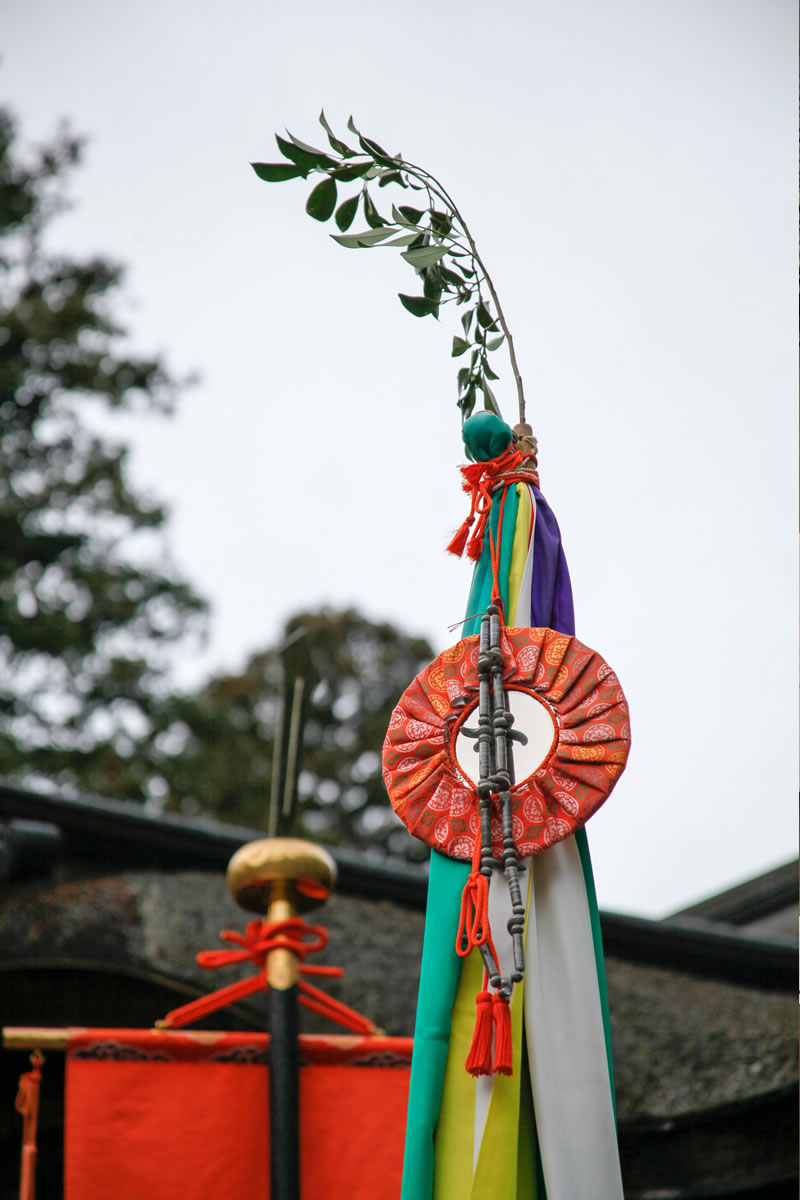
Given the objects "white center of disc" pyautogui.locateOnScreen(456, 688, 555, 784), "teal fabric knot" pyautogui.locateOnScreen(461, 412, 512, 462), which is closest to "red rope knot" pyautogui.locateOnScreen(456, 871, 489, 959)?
"white center of disc" pyautogui.locateOnScreen(456, 688, 555, 784)

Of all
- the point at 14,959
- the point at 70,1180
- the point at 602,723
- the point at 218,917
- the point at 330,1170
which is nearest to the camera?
the point at 602,723

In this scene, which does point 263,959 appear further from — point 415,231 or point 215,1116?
point 415,231

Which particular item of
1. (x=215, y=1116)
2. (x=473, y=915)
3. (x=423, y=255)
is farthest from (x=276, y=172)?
(x=215, y=1116)

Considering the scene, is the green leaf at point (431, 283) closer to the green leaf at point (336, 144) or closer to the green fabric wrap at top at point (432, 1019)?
the green leaf at point (336, 144)

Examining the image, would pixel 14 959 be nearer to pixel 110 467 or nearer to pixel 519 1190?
pixel 519 1190

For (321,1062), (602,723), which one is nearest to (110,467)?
(321,1062)

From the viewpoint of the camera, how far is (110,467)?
37.3ft

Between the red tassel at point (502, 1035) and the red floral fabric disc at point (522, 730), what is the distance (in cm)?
18

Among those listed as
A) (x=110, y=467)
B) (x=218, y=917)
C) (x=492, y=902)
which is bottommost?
(x=492, y=902)

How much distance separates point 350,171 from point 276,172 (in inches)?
5.0

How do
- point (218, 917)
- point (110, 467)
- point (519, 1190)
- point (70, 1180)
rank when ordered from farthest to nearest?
point (110, 467)
point (218, 917)
point (70, 1180)
point (519, 1190)

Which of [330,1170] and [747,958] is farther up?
[747,958]

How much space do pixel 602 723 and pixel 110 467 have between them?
10286 millimetres

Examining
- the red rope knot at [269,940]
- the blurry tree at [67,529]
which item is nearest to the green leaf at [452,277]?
the red rope knot at [269,940]
